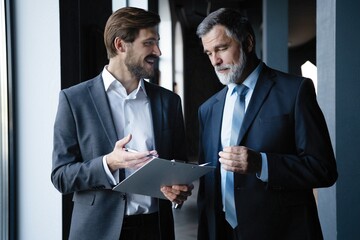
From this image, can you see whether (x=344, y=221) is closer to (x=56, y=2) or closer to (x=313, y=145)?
(x=313, y=145)

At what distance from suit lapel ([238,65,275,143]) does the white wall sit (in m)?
1.31

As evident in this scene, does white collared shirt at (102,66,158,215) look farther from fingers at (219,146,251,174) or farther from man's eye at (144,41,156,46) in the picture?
fingers at (219,146,251,174)

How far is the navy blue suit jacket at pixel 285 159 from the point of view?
1723 millimetres

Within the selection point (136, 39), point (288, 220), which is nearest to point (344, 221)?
point (288, 220)

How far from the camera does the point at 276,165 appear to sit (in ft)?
5.57

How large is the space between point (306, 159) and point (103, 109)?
90 cm

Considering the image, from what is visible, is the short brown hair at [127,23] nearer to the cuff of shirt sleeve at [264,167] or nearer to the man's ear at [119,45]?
the man's ear at [119,45]

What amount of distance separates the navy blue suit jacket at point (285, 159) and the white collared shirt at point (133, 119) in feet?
1.37

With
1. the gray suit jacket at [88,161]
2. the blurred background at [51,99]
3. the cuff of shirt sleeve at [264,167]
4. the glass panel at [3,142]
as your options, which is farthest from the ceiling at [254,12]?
the cuff of shirt sleeve at [264,167]

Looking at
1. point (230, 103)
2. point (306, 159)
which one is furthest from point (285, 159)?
point (230, 103)

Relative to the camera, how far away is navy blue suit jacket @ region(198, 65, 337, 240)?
1.72 m

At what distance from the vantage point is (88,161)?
1.78m

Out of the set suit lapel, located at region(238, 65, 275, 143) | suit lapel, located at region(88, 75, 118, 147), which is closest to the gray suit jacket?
suit lapel, located at region(88, 75, 118, 147)

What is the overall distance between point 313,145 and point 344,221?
975mm
